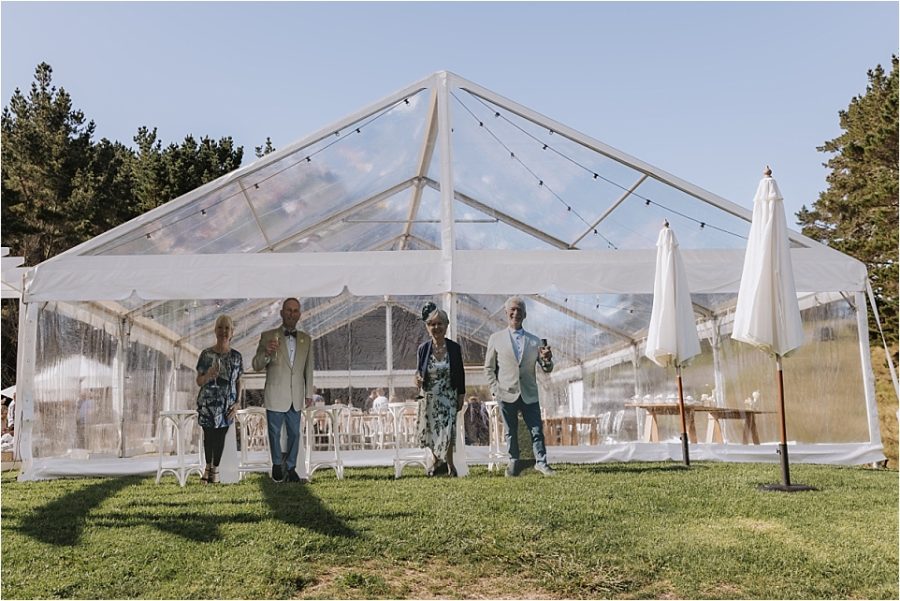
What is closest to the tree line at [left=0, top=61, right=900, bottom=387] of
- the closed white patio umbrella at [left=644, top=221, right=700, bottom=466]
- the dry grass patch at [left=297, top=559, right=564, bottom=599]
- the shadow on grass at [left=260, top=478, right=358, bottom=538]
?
the closed white patio umbrella at [left=644, top=221, right=700, bottom=466]

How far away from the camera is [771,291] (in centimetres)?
748

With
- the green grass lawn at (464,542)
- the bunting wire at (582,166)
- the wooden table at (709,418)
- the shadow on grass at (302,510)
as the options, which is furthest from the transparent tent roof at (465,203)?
the green grass lawn at (464,542)

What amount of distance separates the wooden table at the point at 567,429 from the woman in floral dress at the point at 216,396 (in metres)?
3.72

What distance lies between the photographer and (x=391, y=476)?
9.18 meters

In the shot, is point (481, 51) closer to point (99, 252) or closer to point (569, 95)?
point (569, 95)

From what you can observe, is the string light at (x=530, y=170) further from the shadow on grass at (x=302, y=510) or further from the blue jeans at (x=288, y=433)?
the shadow on grass at (x=302, y=510)

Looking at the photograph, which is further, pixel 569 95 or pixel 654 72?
pixel 569 95

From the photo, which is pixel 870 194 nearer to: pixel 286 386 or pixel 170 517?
pixel 286 386

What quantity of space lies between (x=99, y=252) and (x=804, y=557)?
25.5 feet

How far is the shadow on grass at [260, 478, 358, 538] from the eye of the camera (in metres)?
5.96

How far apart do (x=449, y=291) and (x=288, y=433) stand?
7.50 ft

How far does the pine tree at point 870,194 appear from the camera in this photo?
21.0 m

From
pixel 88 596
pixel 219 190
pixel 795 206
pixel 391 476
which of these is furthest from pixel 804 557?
pixel 795 206

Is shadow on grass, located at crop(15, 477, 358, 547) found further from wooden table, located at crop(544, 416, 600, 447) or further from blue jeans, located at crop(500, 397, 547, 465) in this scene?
wooden table, located at crop(544, 416, 600, 447)
